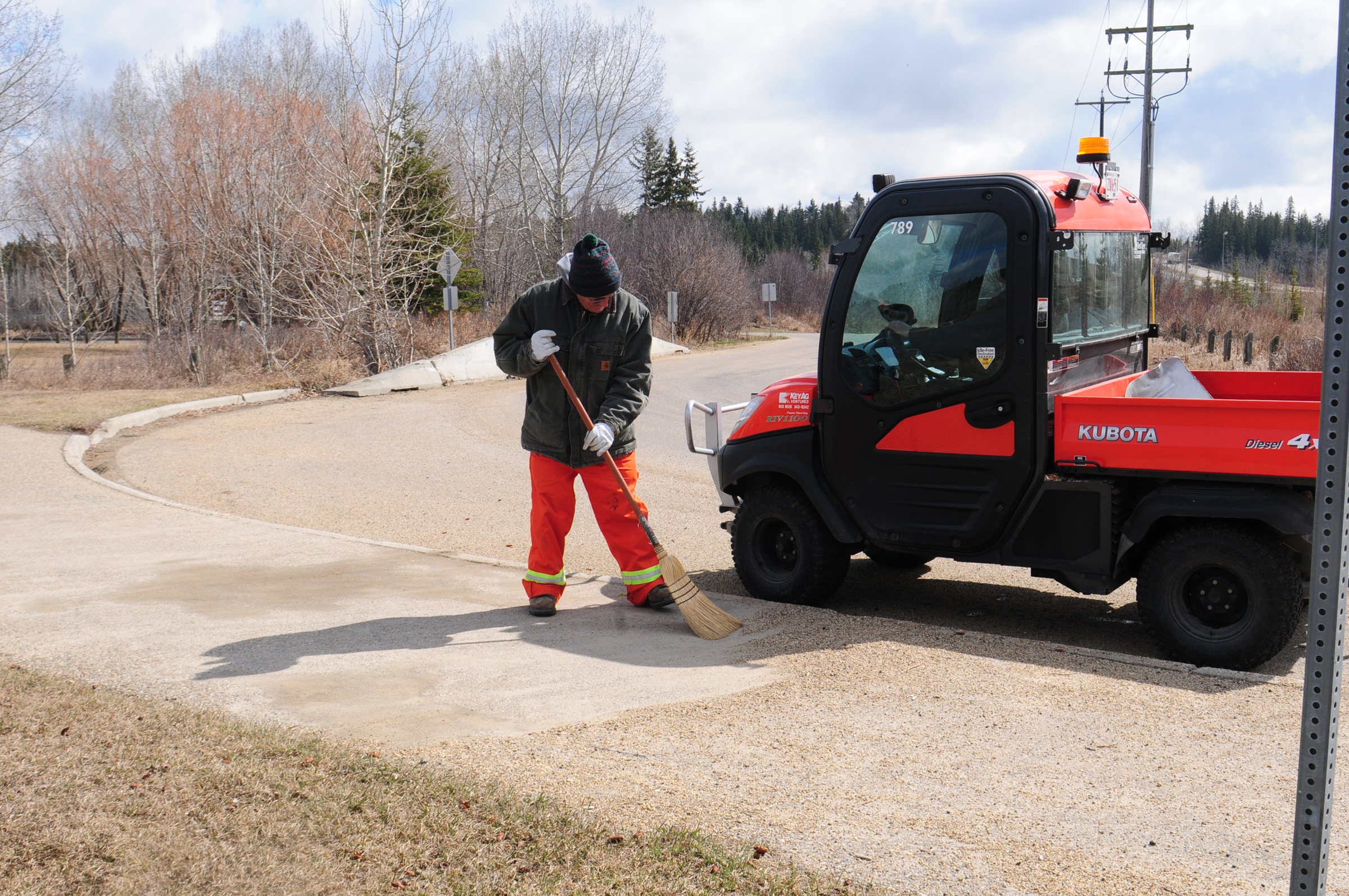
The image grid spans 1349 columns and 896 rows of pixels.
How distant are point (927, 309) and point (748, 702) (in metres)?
2.33

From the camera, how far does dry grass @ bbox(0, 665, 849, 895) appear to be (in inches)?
121

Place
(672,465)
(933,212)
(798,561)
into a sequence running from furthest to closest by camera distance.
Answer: (672,465)
(798,561)
(933,212)

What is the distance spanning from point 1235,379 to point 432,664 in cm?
495

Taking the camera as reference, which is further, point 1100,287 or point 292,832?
point 1100,287

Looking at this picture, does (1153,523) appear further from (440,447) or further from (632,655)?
(440,447)

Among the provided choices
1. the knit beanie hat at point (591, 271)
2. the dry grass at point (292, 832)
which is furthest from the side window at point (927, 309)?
the dry grass at point (292, 832)

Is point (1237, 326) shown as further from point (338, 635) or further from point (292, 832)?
point (292, 832)

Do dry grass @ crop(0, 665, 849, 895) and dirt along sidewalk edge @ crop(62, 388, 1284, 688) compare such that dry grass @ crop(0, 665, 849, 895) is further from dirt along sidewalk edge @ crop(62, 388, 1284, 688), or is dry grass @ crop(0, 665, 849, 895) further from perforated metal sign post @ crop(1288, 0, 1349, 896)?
dirt along sidewalk edge @ crop(62, 388, 1284, 688)

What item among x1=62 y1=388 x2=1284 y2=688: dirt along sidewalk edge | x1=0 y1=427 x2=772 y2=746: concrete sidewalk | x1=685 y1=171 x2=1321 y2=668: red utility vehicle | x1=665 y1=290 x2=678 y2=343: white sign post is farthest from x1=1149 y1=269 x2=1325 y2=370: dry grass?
x1=0 y1=427 x2=772 y2=746: concrete sidewalk

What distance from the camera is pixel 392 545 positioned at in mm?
8031

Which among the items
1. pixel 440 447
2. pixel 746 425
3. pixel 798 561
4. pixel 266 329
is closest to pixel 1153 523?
pixel 798 561

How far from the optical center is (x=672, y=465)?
1262cm

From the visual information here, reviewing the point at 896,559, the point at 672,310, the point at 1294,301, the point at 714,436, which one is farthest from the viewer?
the point at 672,310

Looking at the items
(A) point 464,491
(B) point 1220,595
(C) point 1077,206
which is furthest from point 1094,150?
(A) point 464,491
